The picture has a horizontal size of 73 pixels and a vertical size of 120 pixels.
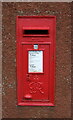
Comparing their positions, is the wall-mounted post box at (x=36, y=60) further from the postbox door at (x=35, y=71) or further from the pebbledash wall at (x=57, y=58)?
the pebbledash wall at (x=57, y=58)

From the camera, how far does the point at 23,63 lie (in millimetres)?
4648

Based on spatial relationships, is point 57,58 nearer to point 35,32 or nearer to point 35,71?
point 35,71

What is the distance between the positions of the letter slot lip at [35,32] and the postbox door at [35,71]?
0.21 metres

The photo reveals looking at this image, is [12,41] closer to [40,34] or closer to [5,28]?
[5,28]

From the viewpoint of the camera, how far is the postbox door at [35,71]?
15.1ft

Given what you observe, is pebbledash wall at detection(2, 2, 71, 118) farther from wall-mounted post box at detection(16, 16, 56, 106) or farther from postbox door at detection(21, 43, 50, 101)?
postbox door at detection(21, 43, 50, 101)

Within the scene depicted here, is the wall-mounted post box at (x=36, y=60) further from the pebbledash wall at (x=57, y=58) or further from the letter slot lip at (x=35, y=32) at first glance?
the pebbledash wall at (x=57, y=58)

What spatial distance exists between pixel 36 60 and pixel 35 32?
0.58 metres

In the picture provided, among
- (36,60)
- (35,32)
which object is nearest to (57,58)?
(36,60)

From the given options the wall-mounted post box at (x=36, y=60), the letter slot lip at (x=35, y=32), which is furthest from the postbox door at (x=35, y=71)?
the letter slot lip at (x=35, y=32)

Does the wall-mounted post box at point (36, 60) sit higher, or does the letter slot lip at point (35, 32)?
the letter slot lip at point (35, 32)

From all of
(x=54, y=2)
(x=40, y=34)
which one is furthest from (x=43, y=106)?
(x=54, y=2)

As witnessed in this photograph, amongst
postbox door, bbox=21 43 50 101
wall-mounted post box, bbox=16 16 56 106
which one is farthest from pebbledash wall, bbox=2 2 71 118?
postbox door, bbox=21 43 50 101

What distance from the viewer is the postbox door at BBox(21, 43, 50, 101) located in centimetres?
461
